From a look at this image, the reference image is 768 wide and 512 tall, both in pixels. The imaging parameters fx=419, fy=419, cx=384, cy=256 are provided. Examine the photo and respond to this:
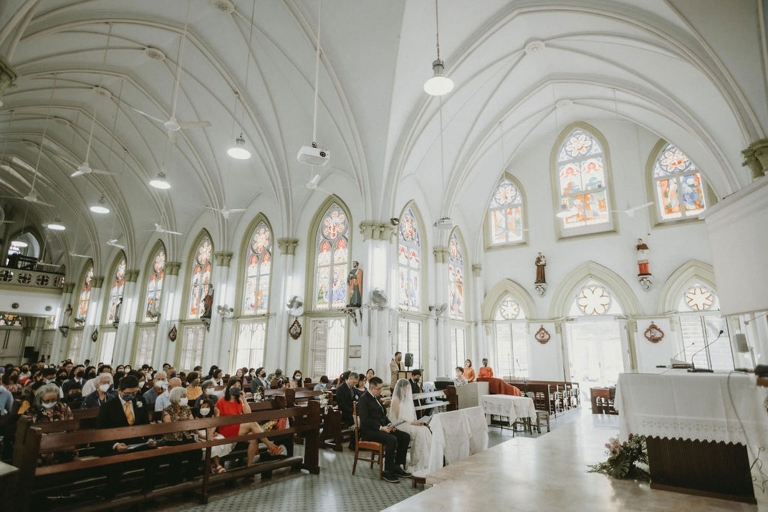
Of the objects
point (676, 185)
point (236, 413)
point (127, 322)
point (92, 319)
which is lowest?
point (236, 413)

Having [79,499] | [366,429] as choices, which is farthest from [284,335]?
[79,499]

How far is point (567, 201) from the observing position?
1672cm

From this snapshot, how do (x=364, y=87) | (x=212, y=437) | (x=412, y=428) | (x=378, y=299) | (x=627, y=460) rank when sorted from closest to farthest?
1. (x=627, y=460)
2. (x=212, y=437)
3. (x=412, y=428)
4. (x=364, y=87)
5. (x=378, y=299)

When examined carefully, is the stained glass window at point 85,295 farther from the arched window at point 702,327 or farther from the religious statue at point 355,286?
the arched window at point 702,327

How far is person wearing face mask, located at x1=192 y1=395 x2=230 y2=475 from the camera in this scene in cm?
551

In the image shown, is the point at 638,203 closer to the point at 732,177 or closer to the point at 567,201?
the point at 567,201

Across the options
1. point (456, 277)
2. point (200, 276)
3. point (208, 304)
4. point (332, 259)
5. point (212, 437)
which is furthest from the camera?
point (200, 276)

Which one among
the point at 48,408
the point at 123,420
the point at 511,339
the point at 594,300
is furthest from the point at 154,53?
the point at 594,300

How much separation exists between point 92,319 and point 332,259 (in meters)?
16.7

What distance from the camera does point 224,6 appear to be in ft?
35.8

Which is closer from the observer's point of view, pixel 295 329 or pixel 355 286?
pixel 355 286

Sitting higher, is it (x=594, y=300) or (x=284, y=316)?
(x=594, y=300)

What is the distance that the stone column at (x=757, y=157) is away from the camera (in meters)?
8.31

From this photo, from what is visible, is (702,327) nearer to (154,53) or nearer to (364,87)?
(364,87)
